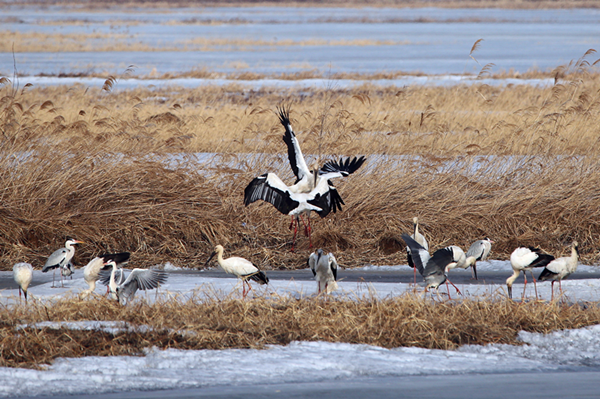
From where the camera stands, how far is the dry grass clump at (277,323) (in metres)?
5.04

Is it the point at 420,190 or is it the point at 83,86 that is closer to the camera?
the point at 420,190

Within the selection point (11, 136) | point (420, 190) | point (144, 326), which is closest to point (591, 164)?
point (420, 190)

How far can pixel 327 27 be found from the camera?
5938 centimetres

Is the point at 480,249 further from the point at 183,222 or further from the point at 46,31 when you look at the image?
the point at 46,31

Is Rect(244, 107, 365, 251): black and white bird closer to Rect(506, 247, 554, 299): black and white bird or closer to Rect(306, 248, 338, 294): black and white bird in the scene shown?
Rect(306, 248, 338, 294): black and white bird

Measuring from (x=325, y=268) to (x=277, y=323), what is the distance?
0.77 metres

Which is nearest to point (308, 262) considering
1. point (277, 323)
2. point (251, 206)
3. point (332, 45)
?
point (277, 323)

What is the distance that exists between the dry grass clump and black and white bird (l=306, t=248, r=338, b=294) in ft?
0.80

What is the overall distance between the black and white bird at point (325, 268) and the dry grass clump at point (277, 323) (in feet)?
0.80

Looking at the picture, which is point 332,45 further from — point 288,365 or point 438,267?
point 288,365

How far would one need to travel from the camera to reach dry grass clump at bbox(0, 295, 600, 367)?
5.04m

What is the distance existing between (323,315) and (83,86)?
1951 cm

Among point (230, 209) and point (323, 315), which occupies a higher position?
point (230, 209)

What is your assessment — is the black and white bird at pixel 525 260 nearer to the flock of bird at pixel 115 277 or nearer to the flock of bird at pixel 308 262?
the flock of bird at pixel 308 262
